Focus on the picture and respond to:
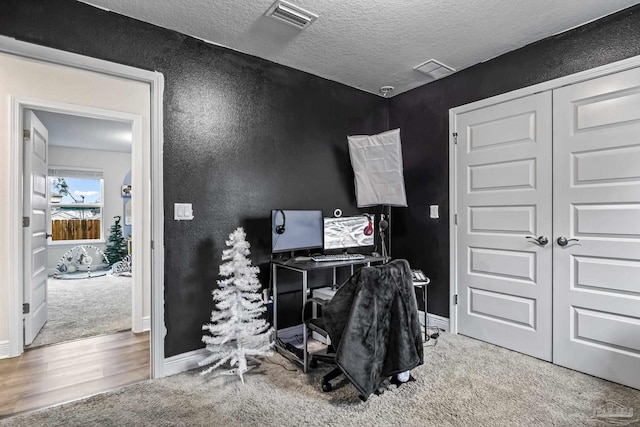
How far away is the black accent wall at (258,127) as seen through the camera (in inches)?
89.2

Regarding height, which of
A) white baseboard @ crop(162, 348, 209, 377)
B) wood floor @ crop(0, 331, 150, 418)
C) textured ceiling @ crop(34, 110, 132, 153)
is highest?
textured ceiling @ crop(34, 110, 132, 153)

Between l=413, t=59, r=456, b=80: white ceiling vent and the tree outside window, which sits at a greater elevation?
l=413, t=59, r=456, b=80: white ceiling vent

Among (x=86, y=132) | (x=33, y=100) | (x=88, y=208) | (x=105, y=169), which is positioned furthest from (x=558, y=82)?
(x=88, y=208)

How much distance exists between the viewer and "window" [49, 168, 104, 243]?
667cm

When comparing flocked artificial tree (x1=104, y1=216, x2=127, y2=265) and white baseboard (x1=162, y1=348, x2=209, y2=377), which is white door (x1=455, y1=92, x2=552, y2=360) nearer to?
white baseboard (x1=162, y1=348, x2=209, y2=377)

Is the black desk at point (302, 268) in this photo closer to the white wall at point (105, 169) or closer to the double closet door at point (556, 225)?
the double closet door at point (556, 225)

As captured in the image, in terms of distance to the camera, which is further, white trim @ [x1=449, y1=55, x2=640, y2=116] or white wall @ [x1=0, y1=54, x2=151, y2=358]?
white wall @ [x1=0, y1=54, x2=151, y2=358]

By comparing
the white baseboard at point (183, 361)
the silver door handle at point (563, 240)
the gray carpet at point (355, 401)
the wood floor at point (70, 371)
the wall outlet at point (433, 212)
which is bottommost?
the wood floor at point (70, 371)

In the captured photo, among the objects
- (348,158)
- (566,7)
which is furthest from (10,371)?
(566,7)

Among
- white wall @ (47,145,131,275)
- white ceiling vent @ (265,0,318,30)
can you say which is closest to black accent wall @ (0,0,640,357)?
white ceiling vent @ (265,0,318,30)

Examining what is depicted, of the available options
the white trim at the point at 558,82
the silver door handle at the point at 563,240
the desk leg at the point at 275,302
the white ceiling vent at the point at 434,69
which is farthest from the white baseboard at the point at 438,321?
the white ceiling vent at the point at 434,69

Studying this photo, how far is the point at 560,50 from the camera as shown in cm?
254

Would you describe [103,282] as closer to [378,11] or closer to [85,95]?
[85,95]

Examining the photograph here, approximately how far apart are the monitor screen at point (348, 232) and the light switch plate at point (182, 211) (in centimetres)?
112
